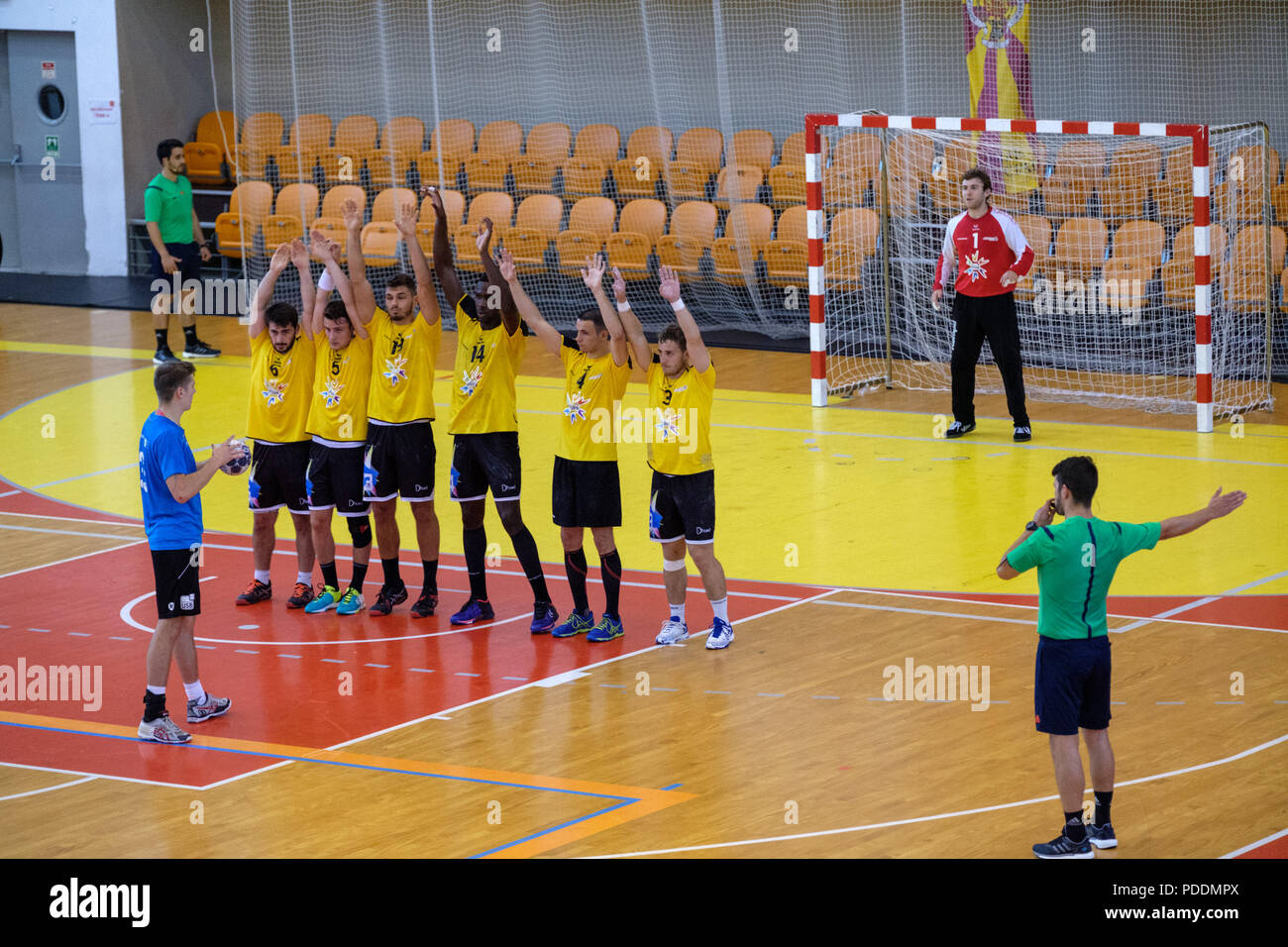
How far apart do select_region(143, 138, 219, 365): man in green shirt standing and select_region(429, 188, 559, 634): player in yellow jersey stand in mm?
10447

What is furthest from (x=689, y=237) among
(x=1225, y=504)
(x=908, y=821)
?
(x=1225, y=504)

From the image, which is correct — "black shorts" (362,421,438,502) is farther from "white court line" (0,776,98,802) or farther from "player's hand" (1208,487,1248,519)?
"player's hand" (1208,487,1248,519)

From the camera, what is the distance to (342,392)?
1223cm

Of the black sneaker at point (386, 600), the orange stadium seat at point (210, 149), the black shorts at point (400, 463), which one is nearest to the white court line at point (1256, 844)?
the black shorts at point (400, 463)

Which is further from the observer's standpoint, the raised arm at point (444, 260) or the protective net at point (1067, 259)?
the protective net at point (1067, 259)

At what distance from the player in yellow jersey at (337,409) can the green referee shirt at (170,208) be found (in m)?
10.3

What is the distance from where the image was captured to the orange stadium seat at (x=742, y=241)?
22812 millimetres

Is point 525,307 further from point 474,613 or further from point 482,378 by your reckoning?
point 474,613

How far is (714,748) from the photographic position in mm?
9711

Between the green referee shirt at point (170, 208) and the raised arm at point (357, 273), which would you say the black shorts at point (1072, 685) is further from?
the green referee shirt at point (170, 208)

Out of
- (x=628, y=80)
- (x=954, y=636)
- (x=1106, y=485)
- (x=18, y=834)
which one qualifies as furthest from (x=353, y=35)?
(x=18, y=834)

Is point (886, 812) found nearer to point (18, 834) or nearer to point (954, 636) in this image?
point (954, 636)

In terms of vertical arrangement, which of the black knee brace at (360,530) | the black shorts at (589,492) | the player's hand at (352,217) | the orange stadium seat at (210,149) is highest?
the orange stadium seat at (210,149)

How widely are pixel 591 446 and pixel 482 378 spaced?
0.90 meters
